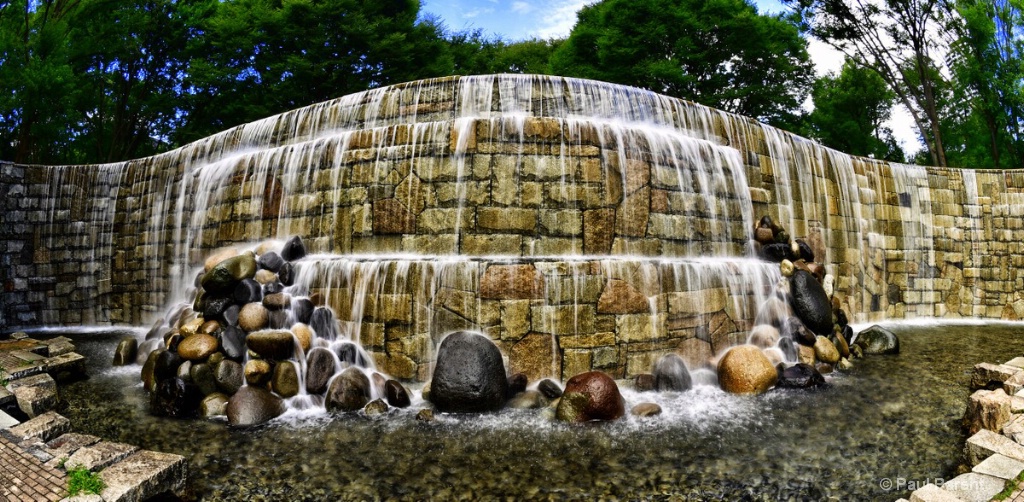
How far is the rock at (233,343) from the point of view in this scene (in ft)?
18.4

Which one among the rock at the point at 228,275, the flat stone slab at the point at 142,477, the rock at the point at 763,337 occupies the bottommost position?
the flat stone slab at the point at 142,477

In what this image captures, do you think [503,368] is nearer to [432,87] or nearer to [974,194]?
[432,87]

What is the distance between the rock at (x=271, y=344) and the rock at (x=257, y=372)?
119 millimetres

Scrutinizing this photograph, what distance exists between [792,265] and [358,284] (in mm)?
5812

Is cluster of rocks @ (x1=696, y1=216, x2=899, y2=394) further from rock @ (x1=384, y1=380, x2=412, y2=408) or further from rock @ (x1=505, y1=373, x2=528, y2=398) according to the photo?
rock @ (x1=384, y1=380, x2=412, y2=408)

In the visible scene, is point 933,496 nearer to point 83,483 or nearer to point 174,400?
point 83,483

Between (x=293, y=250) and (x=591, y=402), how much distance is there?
4.36m

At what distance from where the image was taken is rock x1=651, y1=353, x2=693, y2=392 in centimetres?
584

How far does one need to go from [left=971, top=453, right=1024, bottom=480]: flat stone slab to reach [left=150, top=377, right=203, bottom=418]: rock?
6.21m

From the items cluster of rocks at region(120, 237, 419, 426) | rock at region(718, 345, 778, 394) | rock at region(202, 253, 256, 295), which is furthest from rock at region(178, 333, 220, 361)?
rock at region(718, 345, 778, 394)

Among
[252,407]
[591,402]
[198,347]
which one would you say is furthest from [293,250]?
[591,402]

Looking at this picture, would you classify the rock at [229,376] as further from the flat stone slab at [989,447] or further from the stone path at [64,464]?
the flat stone slab at [989,447]

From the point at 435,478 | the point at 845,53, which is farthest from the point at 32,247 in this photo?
the point at 845,53

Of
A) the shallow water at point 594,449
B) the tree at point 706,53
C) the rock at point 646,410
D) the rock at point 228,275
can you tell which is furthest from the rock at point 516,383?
the tree at point 706,53
